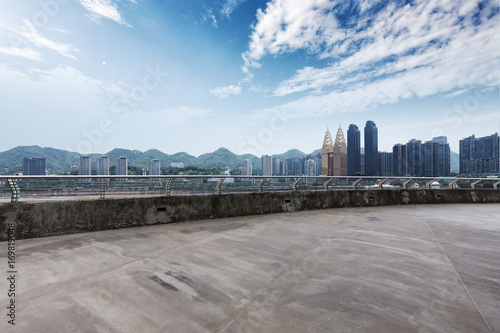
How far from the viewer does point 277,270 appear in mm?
3209

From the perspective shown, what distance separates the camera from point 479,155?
3334 centimetres

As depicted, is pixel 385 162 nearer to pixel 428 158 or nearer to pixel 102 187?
pixel 428 158

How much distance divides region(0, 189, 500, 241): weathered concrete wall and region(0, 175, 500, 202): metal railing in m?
0.23

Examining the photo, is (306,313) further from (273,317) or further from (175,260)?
(175,260)

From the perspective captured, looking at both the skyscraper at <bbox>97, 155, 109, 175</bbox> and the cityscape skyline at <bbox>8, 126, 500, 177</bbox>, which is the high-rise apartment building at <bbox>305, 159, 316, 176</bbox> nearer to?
the cityscape skyline at <bbox>8, 126, 500, 177</bbox>

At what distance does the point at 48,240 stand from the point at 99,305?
11.7 feet

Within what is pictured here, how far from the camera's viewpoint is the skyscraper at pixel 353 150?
63.9 metres

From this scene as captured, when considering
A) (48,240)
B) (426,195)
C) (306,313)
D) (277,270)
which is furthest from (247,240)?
(426,195)

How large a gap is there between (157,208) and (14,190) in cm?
294

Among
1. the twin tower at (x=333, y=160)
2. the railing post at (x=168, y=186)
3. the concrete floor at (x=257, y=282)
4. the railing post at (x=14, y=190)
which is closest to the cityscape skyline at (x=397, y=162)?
the twin tower at (x=333, y=160)

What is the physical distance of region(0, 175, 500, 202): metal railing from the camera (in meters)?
5.11

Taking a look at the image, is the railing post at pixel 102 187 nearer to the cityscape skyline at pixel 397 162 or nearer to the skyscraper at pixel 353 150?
the cityscape skyline at pixel 397 162

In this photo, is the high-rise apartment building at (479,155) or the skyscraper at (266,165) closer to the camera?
the skyscraper at (266,165)

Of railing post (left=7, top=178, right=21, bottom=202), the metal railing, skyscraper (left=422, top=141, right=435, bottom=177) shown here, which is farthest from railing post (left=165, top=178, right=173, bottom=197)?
skyscraper (left=422, top=141, right=435, bottom=177)
